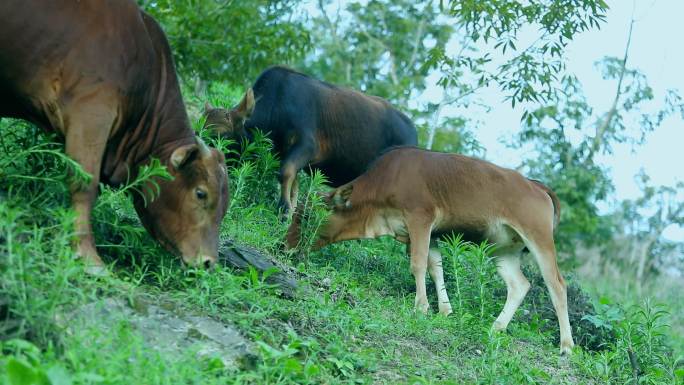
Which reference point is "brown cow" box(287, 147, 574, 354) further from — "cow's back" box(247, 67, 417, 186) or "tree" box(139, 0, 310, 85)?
"tree" box(139, 0, 310, 85)

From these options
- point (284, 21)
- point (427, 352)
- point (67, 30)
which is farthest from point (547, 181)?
point (67, 30)

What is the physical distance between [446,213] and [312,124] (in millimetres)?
2640

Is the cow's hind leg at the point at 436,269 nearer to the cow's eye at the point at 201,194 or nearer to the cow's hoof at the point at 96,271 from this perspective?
the cow's eye at the point at 201,194

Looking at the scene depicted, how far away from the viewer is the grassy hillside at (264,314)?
5.55 meters

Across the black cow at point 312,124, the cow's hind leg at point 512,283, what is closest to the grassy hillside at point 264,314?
the cow's hind leg at point 512,283

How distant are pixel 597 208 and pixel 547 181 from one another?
4.47 ft

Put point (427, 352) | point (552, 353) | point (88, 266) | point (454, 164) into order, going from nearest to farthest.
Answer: point (88, 266), point (427, 352), point (552, 353), point (454, 164)

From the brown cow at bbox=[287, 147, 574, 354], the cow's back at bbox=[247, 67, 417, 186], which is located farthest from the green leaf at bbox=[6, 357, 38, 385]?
the cow's back at bbox=[247, 67, 417, 186]

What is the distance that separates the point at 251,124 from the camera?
12.3 meters

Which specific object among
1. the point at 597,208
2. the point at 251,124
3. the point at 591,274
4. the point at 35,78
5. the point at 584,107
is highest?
the point at 35,78

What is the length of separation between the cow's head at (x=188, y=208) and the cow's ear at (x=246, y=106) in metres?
4.13

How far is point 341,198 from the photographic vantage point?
1127 cm

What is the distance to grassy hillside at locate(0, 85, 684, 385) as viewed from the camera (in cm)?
555

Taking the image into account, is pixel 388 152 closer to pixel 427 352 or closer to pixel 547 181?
pixel 427 352
